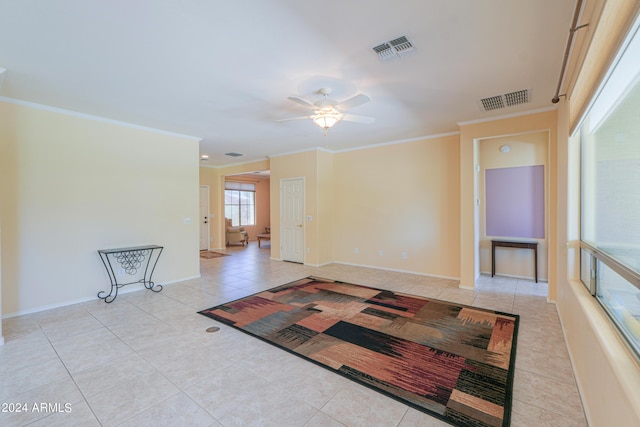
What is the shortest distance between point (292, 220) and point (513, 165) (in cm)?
472

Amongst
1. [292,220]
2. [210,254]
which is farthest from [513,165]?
[210,254]

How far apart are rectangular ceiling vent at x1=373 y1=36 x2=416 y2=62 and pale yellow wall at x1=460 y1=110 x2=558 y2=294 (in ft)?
8.43

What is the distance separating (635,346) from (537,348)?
5.06 feet

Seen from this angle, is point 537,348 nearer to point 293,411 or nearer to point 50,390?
point 293,411

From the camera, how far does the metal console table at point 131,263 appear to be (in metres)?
4.21

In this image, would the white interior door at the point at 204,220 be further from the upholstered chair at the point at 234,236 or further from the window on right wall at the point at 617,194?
the window on right wall at the point at 617,194

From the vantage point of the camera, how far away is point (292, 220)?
689 cm

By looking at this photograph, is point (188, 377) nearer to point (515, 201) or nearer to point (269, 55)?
point (269, 55)

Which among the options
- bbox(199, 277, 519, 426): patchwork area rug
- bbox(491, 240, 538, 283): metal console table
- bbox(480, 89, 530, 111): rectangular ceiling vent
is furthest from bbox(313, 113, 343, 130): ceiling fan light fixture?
bbox(491, 240, 538, 283): metal console table

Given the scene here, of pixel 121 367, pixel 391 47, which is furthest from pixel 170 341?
pixel 391 47

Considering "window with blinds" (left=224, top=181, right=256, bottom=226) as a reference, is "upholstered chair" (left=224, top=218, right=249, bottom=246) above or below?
below

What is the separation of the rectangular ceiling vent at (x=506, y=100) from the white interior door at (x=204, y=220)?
7.81 meters

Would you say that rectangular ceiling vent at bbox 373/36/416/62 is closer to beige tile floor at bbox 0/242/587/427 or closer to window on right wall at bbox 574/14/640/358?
window on right wall at bbox 574/14/640/358

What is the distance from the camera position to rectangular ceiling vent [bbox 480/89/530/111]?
3.36 metres
